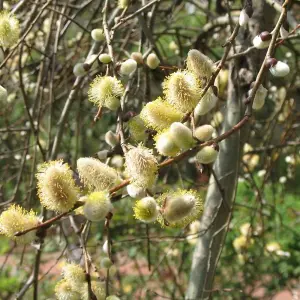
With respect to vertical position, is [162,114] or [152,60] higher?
[152,60]

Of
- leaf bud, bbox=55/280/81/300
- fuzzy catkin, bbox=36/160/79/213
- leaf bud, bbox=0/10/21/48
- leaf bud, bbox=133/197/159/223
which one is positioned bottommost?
leaf bud, bbox=55/280/81/300

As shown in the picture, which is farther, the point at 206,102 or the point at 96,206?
the point at 206,102

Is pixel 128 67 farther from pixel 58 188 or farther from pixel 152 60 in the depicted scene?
pixel 58 188

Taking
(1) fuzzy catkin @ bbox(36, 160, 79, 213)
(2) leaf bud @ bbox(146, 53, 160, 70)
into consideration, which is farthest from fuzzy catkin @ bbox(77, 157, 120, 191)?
(2) leaf bud @ bbox(146, 53, 160, 70)

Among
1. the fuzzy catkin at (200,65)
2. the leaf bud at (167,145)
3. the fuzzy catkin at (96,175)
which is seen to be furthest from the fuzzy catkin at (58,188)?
the fuzzy catkin at (200,65)

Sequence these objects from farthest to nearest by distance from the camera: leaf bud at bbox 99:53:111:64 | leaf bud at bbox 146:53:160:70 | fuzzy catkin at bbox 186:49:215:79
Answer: leaf bud at bbox 146:53:160:70
leaf bud at bbox 99:53:111:64
fuzzy catkin at bbox 186:49:215:79

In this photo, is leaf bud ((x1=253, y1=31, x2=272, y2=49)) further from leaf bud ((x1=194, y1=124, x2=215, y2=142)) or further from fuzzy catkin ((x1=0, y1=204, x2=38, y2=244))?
fuzzy catkin ((x1=0, y1=204, x2=38, y2=244))

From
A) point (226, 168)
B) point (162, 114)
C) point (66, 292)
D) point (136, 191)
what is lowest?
point (66, 292)

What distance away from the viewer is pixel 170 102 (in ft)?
2.48

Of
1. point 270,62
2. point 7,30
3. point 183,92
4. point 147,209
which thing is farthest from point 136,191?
point 7,30

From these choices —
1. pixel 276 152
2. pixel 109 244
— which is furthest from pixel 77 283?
pixel 276 152

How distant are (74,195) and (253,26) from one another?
0.93 meters

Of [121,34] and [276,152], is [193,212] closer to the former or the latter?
[276,152]

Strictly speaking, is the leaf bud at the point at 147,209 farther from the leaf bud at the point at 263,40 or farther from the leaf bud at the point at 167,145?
the leaf bud at the point at 263,40
